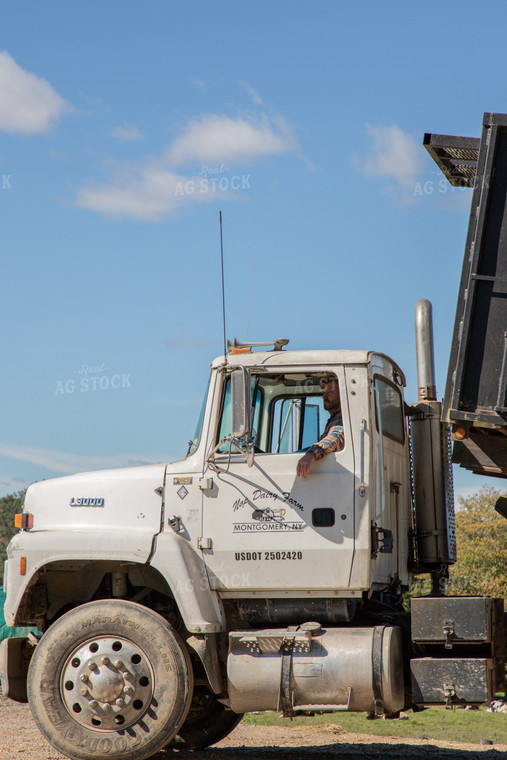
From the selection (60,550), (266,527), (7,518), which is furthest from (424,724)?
(7,518)

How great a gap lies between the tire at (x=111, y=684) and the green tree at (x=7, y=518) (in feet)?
132

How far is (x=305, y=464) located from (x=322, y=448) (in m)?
0.19

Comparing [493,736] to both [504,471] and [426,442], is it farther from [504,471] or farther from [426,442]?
[504,471]

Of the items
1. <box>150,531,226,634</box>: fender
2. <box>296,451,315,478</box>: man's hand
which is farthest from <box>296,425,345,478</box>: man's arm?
<box>150,531,226,634</box>: fender

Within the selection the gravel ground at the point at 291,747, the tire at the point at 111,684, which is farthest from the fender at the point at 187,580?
the gravel ground at the point at 291,747

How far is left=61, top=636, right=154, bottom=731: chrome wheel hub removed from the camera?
6617 mm

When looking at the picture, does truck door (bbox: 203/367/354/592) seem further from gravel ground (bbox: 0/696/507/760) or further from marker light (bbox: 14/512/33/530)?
gravel ground (bbox: 0/696/507/760)

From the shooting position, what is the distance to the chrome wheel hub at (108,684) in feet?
21.7

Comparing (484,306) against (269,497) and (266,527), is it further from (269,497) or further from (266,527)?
(266,527)

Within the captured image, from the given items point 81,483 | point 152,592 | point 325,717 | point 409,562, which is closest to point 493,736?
point 325,717

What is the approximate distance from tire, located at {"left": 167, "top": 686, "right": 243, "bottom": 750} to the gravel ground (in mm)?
156

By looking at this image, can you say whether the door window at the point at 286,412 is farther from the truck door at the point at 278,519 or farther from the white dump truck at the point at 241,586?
the truck door at the point at 278,519

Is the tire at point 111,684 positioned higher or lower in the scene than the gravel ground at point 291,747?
higher

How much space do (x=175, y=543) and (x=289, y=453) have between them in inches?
45.8
